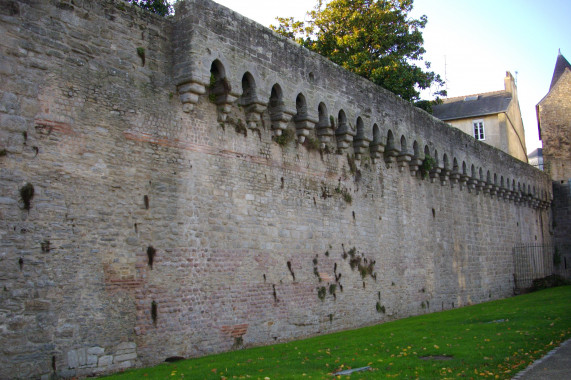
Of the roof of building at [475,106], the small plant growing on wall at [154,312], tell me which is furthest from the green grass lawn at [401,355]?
the roof of building at [475,106]

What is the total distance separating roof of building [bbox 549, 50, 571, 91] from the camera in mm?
37781

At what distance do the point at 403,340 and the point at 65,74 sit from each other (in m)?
7.97

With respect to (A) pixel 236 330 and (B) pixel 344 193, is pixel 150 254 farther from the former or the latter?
(B) pixel 344 193

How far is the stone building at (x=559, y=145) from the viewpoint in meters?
36.1

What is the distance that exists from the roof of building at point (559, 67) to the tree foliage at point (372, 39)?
1254 centimetres

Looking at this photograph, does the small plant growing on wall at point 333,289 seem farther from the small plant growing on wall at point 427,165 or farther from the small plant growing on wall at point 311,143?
the small plant growing on wall at point 427,165

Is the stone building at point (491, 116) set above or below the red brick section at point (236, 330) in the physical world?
above

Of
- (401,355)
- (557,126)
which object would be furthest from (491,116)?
(401,355)

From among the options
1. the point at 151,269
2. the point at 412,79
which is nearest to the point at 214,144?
the point at 151,269

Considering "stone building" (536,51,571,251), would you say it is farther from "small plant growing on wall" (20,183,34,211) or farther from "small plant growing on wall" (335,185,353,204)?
"small plant growing on wall" (20,183,34,211)

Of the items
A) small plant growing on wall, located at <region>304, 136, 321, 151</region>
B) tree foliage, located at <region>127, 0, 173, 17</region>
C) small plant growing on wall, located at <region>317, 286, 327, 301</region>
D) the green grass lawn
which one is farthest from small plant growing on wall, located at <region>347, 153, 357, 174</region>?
tree foliage, located at <region>127, 0, 173, 17</region>

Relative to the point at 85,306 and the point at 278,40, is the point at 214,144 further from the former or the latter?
the point at 85,306

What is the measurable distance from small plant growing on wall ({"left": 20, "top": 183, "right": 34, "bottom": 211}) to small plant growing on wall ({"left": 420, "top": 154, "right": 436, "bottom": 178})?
1440 centimetres

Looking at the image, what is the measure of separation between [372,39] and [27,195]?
23.3m
